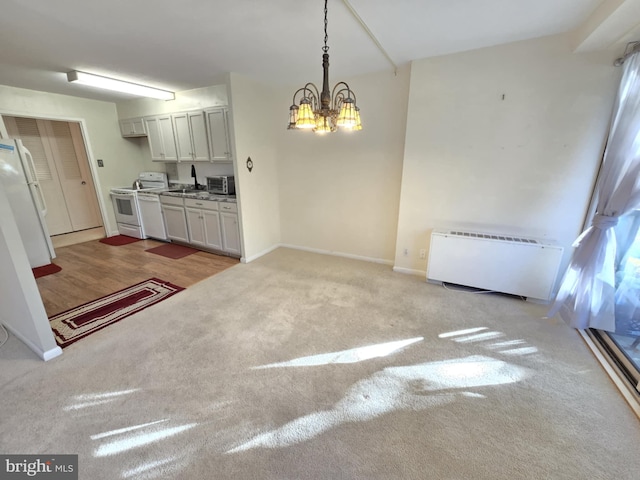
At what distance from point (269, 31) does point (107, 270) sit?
3.62 meters

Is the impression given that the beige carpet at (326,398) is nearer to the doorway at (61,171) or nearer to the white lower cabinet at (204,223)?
the white lower cabinet at (204,223)

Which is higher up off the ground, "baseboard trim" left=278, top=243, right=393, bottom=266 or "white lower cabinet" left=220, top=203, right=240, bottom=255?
"white lower cabinet" left=220, top=203, right=240, bottom=255

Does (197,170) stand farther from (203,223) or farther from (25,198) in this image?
(25,198)

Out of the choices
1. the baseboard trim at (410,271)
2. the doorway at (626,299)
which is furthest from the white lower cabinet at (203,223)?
the doorway at (626,299)

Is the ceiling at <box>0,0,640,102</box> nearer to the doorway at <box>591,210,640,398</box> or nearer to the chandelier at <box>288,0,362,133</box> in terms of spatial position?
the chandelier at <box>288,0,362,133</box>

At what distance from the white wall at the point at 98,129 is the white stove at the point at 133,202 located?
186 mm


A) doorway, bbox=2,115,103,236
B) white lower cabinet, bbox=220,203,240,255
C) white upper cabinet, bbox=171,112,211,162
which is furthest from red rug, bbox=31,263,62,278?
white upper cabinet, bbox=171,112,211,162

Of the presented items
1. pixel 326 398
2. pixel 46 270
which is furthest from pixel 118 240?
pixel 326 398

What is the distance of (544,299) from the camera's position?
2.79 metres

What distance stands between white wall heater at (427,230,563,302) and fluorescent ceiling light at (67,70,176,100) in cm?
454

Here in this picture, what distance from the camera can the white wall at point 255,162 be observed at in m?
3.57

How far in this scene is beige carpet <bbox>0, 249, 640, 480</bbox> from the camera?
139 centimetres

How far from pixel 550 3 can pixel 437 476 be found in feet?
10.2

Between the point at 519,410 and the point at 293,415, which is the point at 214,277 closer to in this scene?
the point at 293,415
